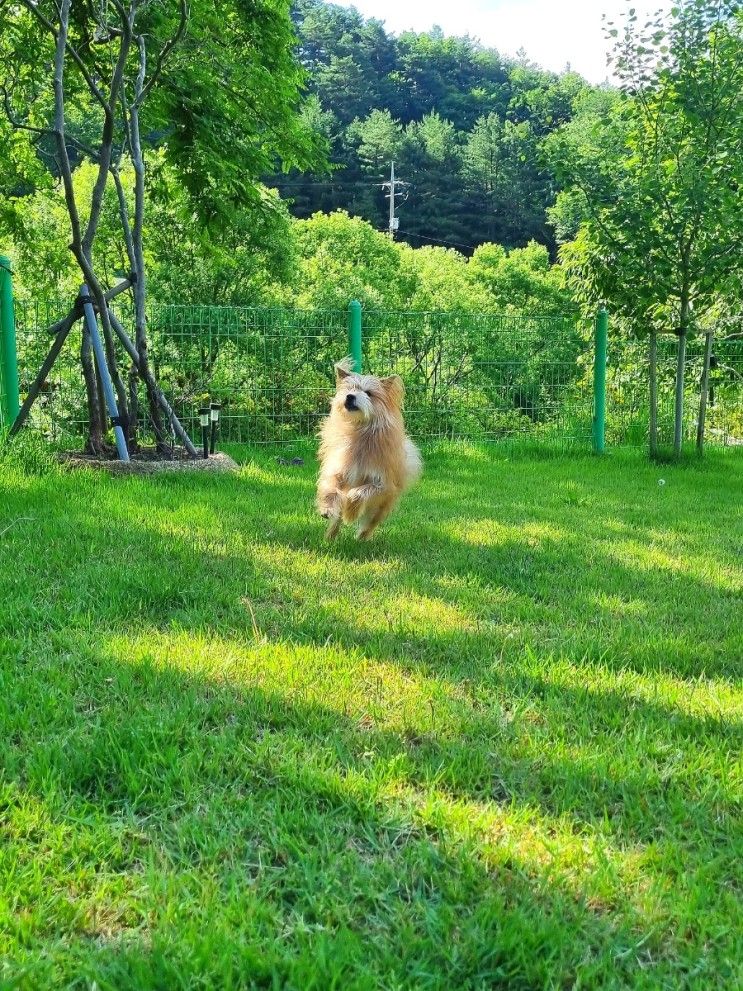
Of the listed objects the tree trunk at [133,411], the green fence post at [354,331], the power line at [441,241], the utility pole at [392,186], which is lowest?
the tree trunk at [133,411]

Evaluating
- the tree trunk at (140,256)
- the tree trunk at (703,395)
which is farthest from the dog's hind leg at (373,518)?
the tree trunk at (703,395)

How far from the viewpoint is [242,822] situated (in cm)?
177

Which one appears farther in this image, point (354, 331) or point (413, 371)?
point (413, 371)

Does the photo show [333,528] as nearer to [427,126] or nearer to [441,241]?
[441,241]

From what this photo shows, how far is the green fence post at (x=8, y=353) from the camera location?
23.6ft

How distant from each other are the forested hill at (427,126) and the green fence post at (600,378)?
3035 centimetres

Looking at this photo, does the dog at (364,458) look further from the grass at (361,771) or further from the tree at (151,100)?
the tree at (151,100)

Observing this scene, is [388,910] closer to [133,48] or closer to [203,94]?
[203,94]

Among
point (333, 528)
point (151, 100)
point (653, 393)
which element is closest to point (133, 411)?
point (333, 528)

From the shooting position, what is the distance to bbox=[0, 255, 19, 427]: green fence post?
283 inches

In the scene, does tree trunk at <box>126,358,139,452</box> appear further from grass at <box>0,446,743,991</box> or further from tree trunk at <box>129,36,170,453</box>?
grass at <box>0,446,743,991</box>

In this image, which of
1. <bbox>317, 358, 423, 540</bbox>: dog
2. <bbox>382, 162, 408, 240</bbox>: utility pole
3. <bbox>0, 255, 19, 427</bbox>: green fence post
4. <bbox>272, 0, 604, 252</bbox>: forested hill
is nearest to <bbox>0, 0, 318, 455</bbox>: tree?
<bbox>0, 255, 19, 427</bbox>: green fence post

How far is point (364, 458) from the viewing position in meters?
4.72

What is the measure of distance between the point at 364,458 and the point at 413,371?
5.29m
